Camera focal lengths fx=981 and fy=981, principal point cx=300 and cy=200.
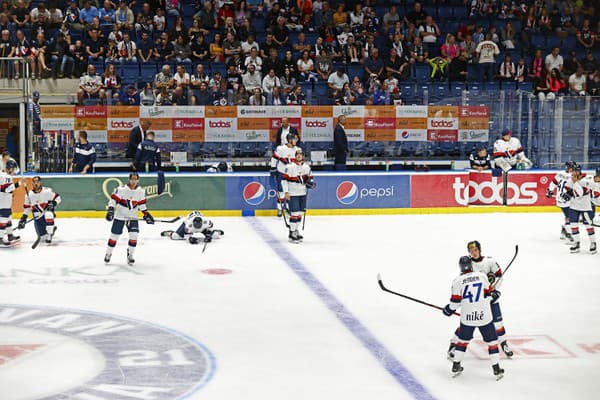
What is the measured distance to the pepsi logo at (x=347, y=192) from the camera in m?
18.0

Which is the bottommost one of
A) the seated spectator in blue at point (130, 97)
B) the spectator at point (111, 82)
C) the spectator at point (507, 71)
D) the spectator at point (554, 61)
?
the seated spectator in blue at point (130, 97)

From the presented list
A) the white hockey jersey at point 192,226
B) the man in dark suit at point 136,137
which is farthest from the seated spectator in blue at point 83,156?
the white hockey jersey at point 192,226

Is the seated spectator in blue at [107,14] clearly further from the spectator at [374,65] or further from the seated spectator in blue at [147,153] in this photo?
the spectator at [374,65]

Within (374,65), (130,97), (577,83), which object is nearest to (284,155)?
(130,97)

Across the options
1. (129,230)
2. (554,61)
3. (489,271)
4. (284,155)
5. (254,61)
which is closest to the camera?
(489,271)

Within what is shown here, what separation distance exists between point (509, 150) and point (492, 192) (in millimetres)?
869

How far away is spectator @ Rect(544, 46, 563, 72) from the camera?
2144 cm

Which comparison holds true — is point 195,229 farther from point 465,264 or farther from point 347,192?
point 465,264

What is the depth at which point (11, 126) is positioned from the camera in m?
21.3

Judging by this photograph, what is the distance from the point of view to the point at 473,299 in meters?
A: 7.61

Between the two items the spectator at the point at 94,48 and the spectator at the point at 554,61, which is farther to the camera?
the spectator at the point at 554,61

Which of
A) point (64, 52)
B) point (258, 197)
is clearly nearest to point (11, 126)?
point (64, 52)

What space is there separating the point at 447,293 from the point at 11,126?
13.0 m

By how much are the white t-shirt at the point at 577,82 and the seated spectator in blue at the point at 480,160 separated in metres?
3.45
